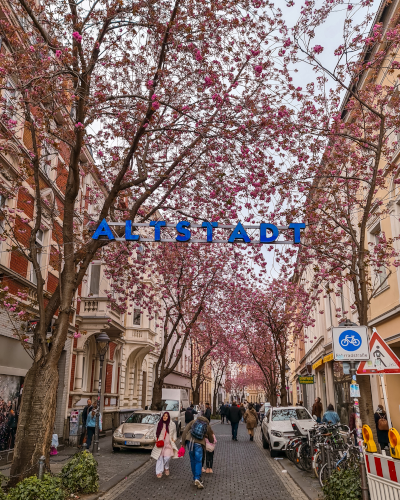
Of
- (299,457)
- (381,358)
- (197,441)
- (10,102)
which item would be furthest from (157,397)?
(381,358)

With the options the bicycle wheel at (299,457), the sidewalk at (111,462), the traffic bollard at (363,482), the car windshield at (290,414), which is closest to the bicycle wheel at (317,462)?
the bicycle wheel at (299,457)

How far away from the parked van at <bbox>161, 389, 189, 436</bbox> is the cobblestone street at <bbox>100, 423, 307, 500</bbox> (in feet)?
22.3

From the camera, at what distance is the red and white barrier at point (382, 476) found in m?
5.98

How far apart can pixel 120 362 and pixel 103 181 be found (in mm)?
17515

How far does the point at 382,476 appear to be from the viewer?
6438mm

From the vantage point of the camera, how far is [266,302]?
27312 millimetres

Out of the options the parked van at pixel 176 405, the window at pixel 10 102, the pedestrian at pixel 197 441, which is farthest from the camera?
the parked van at pixel 176 405

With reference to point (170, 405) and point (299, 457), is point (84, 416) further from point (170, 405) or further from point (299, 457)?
point (299, 457)

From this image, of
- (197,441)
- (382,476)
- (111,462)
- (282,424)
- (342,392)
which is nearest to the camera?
(382,476)

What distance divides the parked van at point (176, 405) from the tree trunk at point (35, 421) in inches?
550

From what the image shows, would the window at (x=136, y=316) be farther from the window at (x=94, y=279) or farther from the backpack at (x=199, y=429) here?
the backpack at (x=199, y=429)

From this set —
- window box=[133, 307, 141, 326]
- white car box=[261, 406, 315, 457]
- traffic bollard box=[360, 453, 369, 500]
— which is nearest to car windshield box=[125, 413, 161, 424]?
white car box=[261, 406, 315, 457]

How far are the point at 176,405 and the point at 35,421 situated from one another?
16.2m

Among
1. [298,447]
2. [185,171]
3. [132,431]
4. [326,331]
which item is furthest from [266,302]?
[185,171]
